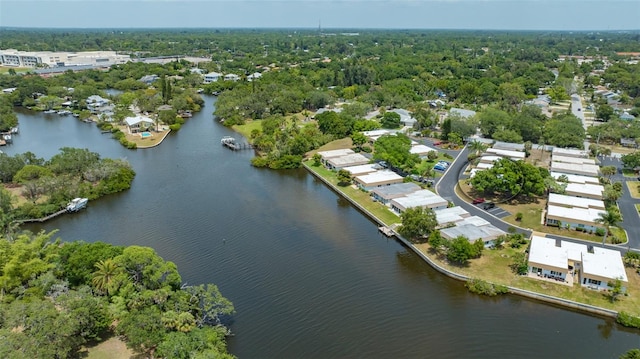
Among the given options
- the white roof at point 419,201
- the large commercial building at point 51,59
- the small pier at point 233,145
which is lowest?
the small pier at point 233,145

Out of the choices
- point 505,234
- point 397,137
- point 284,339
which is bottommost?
point 284,339

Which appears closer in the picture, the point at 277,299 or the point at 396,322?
the point at 396,322

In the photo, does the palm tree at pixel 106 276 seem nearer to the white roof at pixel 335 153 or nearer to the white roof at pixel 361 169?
the white roof at pixel 361 169

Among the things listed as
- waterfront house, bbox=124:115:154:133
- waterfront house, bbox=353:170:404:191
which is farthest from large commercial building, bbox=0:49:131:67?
Answer: waterfront house, bbox=353:170:404:191

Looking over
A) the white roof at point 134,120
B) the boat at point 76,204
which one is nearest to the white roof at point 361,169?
the boat at point 76,204

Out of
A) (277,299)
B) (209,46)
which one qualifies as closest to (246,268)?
(277,299)

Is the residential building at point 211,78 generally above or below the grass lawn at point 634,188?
above

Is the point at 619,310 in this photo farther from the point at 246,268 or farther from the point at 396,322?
the point at 246,268
